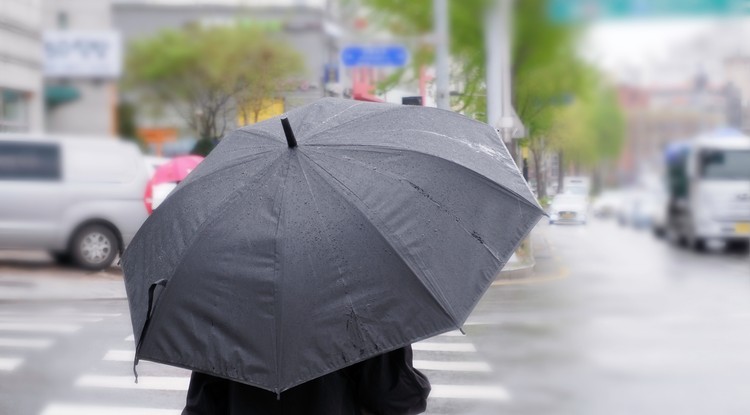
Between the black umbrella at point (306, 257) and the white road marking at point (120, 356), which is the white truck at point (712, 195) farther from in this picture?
the black umbrella at point (306, 257)

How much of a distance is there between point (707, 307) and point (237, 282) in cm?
878

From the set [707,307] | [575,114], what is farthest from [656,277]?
[575,114]

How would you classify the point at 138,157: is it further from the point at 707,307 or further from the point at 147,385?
the point at 707,307

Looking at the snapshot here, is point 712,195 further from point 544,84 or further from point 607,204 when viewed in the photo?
point 544,84

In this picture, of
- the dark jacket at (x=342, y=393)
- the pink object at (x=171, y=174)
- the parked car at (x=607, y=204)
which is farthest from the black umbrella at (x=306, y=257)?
the parked car at (x=607, y=204)

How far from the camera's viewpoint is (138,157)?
34.9 feet

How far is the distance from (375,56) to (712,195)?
950 centimetres

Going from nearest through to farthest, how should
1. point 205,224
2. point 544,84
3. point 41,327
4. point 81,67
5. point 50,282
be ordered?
point 205,224 → point 544,84 → point 41,327 → point 50,282 → point 81,67

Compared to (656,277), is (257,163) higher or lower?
higher

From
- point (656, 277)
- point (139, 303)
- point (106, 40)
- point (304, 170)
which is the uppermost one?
point (106, 40)

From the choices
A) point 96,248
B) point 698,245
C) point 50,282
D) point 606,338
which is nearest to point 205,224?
point 606,338

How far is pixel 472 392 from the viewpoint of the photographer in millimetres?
6961

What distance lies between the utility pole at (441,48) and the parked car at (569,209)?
1.04 metres

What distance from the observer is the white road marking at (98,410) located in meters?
6.58
